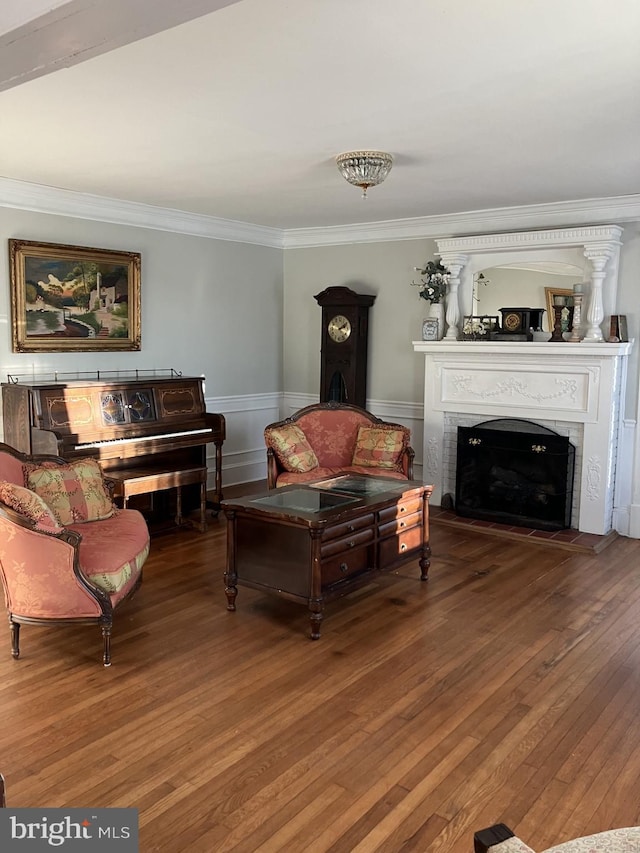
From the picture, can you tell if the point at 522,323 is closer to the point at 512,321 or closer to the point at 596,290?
the point at 512,321

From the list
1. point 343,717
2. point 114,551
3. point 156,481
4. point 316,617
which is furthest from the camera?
point 156,481

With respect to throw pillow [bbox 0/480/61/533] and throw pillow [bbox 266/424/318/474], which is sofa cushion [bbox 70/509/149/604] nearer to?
throw pillow [bbox 0/480/61/533]

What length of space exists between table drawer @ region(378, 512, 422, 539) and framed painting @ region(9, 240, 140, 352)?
116 inches

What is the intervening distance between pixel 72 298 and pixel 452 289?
316cm

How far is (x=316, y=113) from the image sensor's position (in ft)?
11.2

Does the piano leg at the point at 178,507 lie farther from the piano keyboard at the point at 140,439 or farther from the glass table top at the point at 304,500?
the glass table top at the point at 304,500

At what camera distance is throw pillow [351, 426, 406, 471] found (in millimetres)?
5719

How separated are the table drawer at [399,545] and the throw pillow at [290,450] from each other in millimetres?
1368

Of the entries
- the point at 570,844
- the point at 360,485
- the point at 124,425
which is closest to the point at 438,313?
the point at 360,485

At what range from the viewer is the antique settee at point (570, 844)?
140 centimetres

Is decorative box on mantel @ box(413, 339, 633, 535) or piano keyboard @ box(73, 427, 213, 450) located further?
decorative box on mantel @ box(413, 339, 633, 535)

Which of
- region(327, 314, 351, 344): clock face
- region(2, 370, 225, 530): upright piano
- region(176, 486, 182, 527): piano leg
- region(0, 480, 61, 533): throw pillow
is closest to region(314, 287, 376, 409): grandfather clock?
region(327, 314, 351, 344): clock face

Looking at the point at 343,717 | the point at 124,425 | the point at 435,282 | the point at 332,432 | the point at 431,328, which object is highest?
the point at 435,282

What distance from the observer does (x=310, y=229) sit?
716 cm
